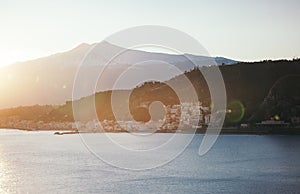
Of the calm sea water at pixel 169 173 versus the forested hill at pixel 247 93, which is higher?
the forested hill at pixel 247 93

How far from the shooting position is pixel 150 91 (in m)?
64.1

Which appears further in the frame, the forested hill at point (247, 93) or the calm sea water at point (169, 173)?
the forested hill at point (247, 93)

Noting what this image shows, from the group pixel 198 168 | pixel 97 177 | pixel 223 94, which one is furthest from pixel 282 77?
pixel 97 177

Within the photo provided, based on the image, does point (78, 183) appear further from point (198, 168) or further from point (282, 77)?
point (282, 77)

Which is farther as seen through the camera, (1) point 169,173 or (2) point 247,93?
(2) point 247,93

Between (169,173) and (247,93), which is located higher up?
(247,93)

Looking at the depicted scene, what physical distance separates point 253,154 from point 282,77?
936 inches

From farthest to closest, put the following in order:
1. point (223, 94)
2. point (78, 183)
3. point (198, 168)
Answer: point (223, 94) < point (198, 168) < point (78, 183)

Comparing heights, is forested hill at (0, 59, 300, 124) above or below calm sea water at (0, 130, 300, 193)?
above

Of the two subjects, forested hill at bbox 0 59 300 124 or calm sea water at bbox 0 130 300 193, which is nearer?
calm sea water at bbox 0 130 300 193

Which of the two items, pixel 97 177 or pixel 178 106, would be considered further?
pixel 178 106

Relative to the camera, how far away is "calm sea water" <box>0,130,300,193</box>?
19422 mm

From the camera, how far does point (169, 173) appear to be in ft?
76.8

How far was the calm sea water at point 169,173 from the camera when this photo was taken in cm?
1942
